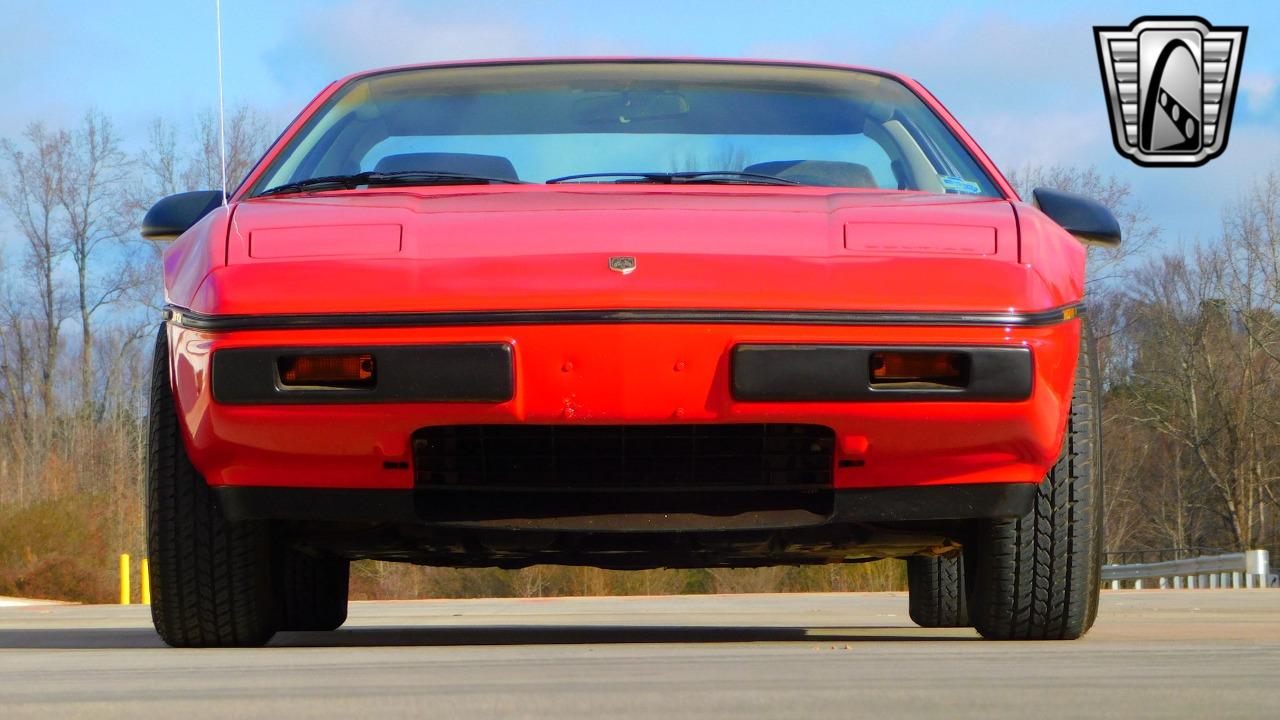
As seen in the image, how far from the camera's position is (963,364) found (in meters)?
2.95

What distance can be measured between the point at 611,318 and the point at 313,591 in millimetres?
1987

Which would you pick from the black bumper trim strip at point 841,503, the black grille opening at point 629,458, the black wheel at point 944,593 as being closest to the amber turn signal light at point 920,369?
the black grille opening at point 629,458

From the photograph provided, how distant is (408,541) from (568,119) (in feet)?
4.09

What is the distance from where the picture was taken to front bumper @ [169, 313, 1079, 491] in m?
2.88

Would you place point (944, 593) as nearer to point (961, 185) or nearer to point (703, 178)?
point (961, 185)

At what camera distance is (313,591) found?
4504mm

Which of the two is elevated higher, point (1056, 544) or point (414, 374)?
point (414, 374)

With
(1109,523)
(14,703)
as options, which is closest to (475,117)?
(14,703)

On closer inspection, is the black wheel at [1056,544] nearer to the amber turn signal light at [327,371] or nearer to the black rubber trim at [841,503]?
the black rubber trim at [841,503]

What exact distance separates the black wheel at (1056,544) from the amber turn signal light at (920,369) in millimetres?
457

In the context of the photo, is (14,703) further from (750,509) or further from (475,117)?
(475,117)

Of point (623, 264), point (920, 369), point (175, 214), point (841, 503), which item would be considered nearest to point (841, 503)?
point (841, 503)

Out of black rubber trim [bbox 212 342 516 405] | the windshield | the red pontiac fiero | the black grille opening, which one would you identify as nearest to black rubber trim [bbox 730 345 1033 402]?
the red pontiac fiero

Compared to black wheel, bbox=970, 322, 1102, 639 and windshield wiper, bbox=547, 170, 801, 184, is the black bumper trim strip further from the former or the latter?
windshield wiper, bbox=547, 170, 801, 184
